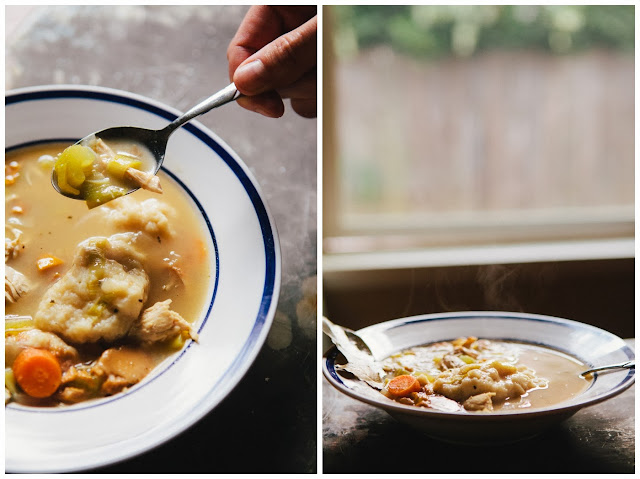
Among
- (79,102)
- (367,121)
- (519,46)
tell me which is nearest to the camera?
(79,102)

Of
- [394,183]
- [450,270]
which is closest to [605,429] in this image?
[450,270]

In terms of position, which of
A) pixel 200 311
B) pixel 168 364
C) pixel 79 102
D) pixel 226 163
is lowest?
pixel 168 364

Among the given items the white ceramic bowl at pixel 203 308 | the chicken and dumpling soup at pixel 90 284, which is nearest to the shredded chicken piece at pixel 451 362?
the white ceramic bowl at pixel 203 308

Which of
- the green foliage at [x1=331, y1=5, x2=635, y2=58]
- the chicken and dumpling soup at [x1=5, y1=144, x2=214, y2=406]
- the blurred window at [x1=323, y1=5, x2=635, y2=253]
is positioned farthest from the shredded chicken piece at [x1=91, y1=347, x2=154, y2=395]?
the green foliage at [x1=331, y1=5, x2=635, y2=58]

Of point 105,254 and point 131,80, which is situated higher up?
point 131,80

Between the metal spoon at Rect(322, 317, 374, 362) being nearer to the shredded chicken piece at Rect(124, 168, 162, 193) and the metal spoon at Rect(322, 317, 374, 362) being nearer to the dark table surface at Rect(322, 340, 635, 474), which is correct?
the dark table surface at Rect(322, 340, 635, 474)

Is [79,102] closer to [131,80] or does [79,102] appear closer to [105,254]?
[131,80]

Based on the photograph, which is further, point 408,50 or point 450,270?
point 408,50

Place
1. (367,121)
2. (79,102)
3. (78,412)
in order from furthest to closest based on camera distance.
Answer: (367,121)
(79,102)
(78,412)
